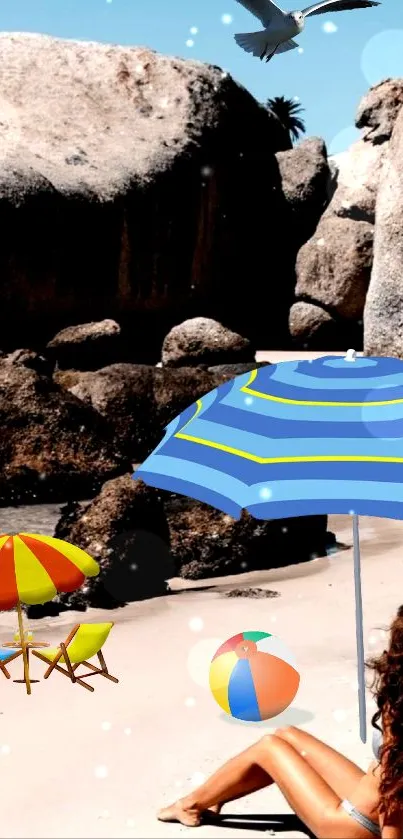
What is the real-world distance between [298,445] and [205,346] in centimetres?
1386

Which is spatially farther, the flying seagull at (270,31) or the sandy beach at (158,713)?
the flying seagull at (270,31)

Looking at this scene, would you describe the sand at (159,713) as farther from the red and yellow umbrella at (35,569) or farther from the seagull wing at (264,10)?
the seagull wing at (264,10)

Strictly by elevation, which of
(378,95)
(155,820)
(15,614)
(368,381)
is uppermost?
(378,95)

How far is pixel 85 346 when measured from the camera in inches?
722

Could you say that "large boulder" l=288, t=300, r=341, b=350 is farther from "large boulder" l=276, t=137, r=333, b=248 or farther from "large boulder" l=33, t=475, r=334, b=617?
"large boulder" l=33, t=475, r=334, b=617

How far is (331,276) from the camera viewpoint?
21.6 meters

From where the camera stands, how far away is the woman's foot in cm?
372

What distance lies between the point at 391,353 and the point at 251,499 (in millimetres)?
12331

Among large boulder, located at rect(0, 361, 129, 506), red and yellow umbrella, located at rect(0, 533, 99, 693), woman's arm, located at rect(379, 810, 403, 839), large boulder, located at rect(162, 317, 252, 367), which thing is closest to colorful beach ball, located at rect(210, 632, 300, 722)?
red and yellow umbrella, located at rect(0, 533, 99, 693)

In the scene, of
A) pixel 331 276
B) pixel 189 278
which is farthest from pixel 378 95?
pixel 189 278

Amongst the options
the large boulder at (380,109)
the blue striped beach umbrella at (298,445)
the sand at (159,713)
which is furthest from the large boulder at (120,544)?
the large boulder at (380,109)

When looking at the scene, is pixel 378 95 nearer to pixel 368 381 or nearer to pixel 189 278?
pixel 189 278

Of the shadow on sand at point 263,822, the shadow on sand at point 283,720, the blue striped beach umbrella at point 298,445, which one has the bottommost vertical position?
the shadow on sand at point 283,720

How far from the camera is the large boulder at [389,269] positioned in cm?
1598
